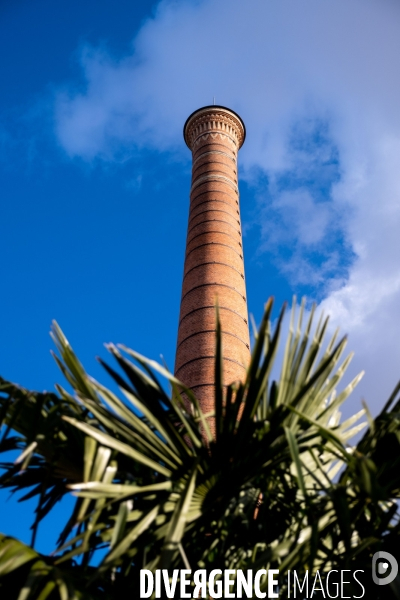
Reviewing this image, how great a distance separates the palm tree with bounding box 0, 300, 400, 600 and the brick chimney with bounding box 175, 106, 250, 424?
4.24m

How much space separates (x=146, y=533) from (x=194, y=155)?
1112 cm

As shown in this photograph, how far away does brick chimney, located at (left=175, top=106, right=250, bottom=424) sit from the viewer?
8.44 metres

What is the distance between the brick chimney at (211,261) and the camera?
844 cm

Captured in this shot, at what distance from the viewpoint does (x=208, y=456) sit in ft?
9.11

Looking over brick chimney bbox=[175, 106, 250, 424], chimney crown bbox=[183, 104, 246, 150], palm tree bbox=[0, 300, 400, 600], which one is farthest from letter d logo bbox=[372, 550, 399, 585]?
chimney crown bbox=[183, 104, 246, 150]

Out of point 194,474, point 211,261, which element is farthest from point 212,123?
point 194,474

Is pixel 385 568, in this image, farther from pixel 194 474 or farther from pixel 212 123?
pixel 212 123

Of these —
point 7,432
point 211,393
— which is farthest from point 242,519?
point 211,393

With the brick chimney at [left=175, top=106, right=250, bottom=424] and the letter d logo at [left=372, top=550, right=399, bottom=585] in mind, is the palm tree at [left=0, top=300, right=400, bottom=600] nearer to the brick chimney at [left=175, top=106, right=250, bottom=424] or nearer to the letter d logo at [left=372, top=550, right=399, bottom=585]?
the letter d logo at [left=372, top=550, right=399, bottom=585]

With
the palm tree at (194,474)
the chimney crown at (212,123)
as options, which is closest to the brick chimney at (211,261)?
the chimney crown at (212,123)

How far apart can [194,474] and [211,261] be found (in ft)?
24.5

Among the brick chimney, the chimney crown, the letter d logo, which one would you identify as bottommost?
the letter d logo

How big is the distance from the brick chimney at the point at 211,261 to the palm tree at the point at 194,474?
13.9 ft

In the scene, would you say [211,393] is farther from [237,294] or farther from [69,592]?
[69,592]
